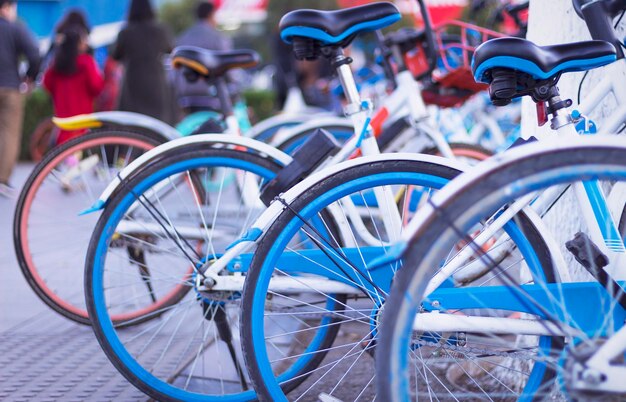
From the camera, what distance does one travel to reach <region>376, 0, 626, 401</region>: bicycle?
187 centimetres

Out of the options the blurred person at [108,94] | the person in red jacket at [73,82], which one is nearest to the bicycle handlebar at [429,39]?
the person in red jacket at [73,82]

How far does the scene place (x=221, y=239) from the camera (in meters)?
3.83

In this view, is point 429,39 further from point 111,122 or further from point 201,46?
point 201,46

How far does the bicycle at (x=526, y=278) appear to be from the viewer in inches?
73.5

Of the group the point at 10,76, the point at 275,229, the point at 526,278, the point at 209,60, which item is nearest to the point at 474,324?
the point at 275,229

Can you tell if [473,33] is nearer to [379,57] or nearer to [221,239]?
[379,57]

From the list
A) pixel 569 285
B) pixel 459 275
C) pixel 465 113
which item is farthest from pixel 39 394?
pixel 465 113

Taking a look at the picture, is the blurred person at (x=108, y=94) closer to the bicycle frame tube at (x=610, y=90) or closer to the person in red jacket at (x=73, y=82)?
the person in red jacket at (x=73, y=82)

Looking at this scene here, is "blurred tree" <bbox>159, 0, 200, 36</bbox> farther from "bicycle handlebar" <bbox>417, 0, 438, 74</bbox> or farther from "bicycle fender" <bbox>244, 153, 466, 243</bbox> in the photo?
"bicycle fender" <bbox>244, 153, 466, 243</bbox>

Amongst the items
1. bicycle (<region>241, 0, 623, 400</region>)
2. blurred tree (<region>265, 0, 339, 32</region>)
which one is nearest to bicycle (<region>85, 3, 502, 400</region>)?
bicycle (<region>241, 0, 623, 400</region>)

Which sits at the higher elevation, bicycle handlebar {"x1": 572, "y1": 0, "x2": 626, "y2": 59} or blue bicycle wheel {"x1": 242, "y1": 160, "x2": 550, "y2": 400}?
bicycle handlebar {"x1": 572, "y1": 0, "x2": 626, "y2": 59}

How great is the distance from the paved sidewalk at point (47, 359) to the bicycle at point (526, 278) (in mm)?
1212

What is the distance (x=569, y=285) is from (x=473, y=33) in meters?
2.46

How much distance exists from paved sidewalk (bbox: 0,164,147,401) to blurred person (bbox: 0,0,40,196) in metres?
3.77
